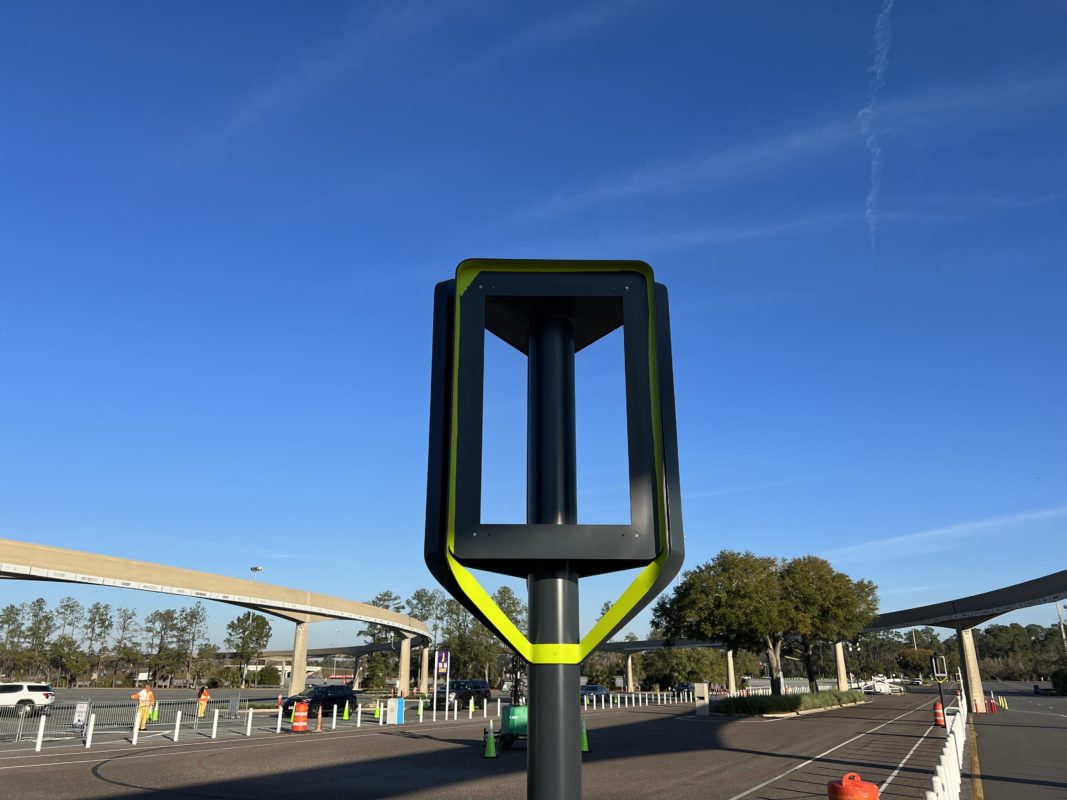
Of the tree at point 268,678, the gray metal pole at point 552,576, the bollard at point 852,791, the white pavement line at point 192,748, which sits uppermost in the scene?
the gray metal pole at point 552,576

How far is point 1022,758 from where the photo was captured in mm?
17562

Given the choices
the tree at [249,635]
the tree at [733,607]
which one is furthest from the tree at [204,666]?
the tree at [733,607]

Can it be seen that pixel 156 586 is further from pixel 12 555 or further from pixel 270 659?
pixel 270 659

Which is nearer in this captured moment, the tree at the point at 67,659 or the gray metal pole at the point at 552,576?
the gray metal pole at the point at 552,576

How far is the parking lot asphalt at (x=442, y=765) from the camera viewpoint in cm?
1321

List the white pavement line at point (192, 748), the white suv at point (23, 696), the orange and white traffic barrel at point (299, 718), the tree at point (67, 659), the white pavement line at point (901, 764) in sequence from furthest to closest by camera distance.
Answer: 1. the tree at point (67, 659)
2. the white suv at point (23, 696)
3. the orange and white traffic barrel at point (299, 718)
4. the white pavement line at point (192, 748)
5. the white pavement line at point (901, 764)

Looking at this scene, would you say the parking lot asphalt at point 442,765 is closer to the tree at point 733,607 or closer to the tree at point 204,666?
the tree at point 733,607

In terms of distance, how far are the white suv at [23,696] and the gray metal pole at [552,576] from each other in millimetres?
38453

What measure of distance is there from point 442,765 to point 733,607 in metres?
23.8

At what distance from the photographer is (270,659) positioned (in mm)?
130500

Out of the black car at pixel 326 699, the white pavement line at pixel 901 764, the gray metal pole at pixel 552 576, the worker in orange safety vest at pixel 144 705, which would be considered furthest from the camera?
the black car at pixel 326 699

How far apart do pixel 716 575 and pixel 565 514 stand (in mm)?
38145

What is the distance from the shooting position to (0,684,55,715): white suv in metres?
32.6

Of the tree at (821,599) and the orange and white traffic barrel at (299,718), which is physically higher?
the tree at (821,599)
